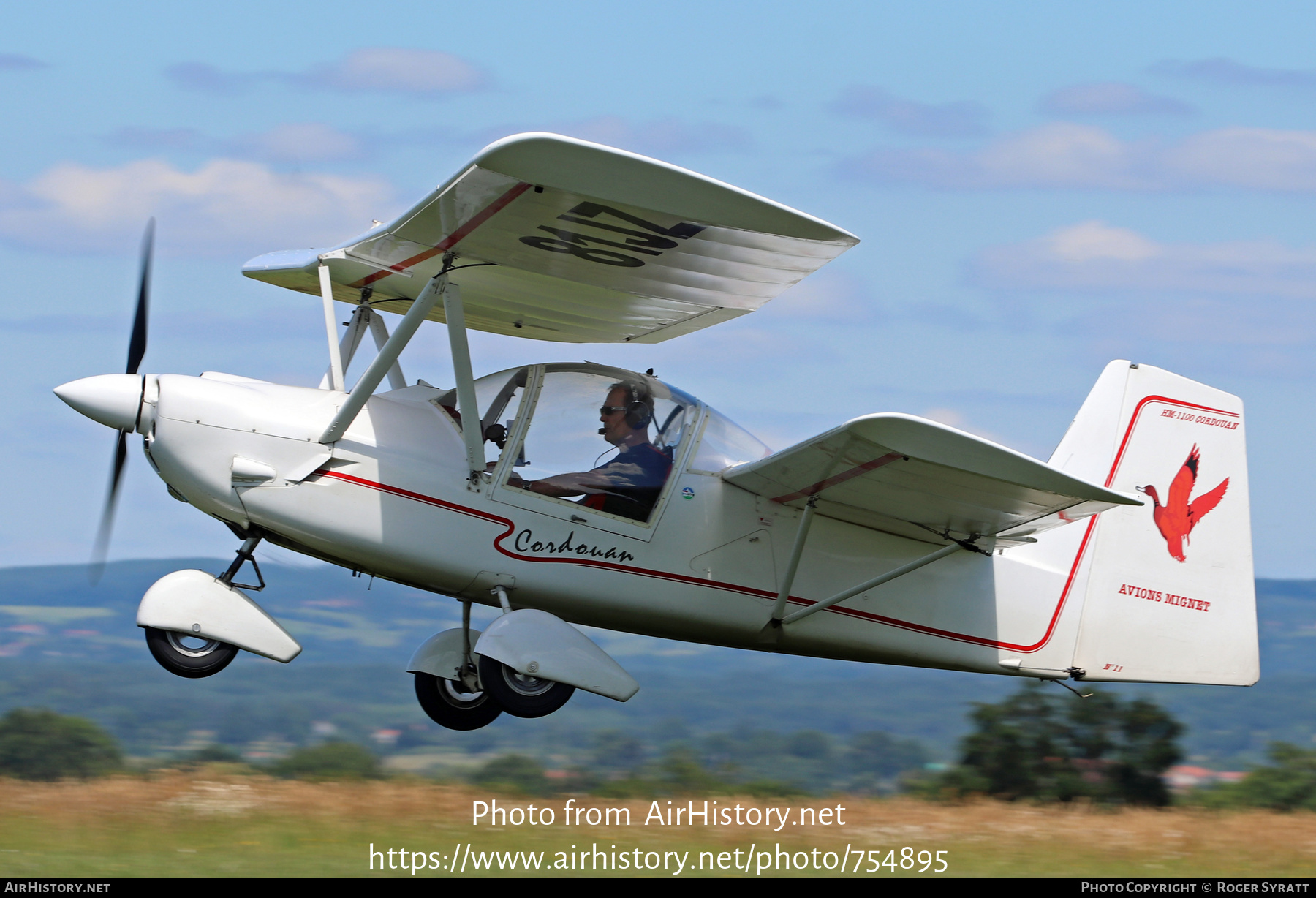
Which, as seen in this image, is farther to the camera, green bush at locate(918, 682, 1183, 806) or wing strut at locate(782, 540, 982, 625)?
green bush at locate(918, 682, 1183, 806)

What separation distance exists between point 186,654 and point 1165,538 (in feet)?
22.1

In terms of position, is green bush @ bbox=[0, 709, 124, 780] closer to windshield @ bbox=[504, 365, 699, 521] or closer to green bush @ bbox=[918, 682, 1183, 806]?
windshield @ bbox=[504, 365, 699, 521]

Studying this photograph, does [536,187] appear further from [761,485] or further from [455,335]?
[761,485]

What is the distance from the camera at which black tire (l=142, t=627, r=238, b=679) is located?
7707mm

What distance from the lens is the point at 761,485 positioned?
837 centimetres

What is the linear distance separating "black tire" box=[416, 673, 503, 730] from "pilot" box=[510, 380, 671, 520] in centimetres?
198

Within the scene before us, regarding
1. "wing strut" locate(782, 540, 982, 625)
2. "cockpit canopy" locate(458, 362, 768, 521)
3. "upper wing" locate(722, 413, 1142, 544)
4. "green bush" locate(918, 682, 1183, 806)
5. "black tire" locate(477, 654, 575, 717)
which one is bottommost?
"green bush" locate(918, 682, 1183, 806)

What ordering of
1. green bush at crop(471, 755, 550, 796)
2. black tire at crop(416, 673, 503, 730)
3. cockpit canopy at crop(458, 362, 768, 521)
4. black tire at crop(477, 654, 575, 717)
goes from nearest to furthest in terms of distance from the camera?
black tire at crop(477, 654, 575, 717), cockpit canopy at crop(458, 362, 768, 521), green bush at crop(471, 755, 550, 796), black tire at crop(416, 673, 503, 730)

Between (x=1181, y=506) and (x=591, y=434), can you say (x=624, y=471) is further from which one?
(x=1181, y=506)

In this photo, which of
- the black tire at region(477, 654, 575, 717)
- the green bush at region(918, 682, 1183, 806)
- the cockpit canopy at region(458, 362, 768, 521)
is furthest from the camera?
the green bush at region(918, 682, 1183, 806)

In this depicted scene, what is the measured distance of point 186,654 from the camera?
25.5ft

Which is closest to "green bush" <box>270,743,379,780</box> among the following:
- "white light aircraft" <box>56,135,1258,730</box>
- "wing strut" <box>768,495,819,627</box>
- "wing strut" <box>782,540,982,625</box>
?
"white light aircraft" <box>56,135,1258,730</box>

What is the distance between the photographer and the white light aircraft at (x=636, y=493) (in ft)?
24.7

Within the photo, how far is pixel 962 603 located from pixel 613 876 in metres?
3.38
